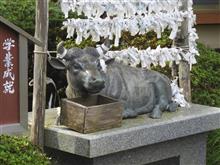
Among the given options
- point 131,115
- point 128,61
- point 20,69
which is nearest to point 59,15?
point 128,61

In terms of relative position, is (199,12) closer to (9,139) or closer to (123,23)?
(123,23)

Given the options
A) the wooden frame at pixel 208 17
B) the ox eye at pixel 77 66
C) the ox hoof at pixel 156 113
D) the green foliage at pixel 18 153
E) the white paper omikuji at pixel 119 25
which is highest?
the white paper omikuji at pixel 119 25

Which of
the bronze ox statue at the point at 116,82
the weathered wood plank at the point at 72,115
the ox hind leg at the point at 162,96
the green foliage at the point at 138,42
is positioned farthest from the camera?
the green foliage at the point at 138,42

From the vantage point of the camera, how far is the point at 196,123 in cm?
548

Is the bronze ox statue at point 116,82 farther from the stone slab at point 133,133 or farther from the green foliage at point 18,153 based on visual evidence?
the green foliage at point 18,153

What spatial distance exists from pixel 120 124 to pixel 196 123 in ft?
2.86

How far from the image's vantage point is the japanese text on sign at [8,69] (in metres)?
4.27

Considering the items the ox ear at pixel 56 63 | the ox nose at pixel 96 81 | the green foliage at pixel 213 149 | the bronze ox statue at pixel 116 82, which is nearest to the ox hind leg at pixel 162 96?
the bronze ox statue at pixel 116 82

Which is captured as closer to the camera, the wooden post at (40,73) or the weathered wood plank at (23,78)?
the weathered wood plank at (23,78)

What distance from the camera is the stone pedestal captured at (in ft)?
15.4

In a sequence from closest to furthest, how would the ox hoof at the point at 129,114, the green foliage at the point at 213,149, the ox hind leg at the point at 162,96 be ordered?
the ox hoof at the point at 129,114 < the ox hind leg at the point at 162,96 < the green foliage at the point at 213,149

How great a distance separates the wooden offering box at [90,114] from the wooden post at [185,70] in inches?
58.2

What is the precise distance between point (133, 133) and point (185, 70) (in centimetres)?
158

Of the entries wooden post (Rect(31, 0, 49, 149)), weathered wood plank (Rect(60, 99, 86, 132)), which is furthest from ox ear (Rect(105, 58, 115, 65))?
wooden post (Rect(31, 0, 49, 149))
